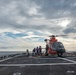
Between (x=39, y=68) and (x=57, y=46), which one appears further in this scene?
(x=57, y=46)

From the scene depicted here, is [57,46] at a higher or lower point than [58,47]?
higher

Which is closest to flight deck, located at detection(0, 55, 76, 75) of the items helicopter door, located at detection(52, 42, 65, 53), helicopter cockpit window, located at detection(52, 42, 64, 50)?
helicopter door, located at detection(52, 42, 65, 53)

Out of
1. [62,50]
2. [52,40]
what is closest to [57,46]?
[62,50]

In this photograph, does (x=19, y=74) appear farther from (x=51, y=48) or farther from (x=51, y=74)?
(x=51, y=48)

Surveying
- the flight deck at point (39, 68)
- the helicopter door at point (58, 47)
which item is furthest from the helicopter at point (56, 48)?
the flight deck at point (39, 68)

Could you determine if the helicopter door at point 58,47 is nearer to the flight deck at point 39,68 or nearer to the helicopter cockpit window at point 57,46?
the helicopter cockpit window at point 57,46

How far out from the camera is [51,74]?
19.7 metres

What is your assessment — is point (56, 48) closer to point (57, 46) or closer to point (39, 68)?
point (57, 46)

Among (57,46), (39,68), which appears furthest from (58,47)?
(39,68)

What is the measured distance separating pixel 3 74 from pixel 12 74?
78cm

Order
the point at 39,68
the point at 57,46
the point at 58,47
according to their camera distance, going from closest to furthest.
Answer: the point at 39,68 < the point at 58,47 < the point at 57,46

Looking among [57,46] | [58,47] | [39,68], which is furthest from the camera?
[57,46]

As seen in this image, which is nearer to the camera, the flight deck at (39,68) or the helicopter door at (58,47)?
the flight deck at (39,68)

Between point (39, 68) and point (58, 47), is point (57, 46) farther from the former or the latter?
point (39, 68)
